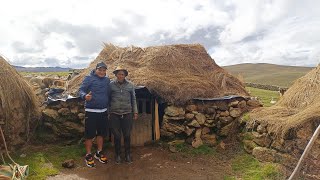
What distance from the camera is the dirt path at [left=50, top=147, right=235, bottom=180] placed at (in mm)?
7164

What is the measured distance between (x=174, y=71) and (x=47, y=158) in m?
4.57

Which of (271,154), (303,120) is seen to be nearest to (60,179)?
(271,154)

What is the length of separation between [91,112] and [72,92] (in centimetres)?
226

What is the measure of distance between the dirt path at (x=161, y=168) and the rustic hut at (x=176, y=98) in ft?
2.45

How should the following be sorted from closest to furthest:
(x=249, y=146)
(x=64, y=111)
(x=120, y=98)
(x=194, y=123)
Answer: (x=120, y=98)
(x=249, y=146)
(x=64, y=111)
(x=194, y=123)

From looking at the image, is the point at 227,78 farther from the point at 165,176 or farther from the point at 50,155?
the point at 50,155

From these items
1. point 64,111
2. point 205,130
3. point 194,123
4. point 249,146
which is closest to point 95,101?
point 64,111

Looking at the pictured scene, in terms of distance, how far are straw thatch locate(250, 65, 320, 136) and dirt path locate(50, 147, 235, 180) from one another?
148 cm

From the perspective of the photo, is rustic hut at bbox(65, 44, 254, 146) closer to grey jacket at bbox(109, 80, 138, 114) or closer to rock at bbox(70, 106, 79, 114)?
rock at bbox(70, 106, 79, 114)

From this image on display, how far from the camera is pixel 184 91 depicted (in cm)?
926

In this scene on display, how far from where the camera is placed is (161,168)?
771 cm

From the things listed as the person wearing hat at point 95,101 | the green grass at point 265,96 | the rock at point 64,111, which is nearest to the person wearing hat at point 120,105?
the person wearing hat at point 95,101

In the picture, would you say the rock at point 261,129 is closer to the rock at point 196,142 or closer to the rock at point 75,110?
the rock at point 196,142

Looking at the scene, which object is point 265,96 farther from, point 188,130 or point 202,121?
point 188,130
